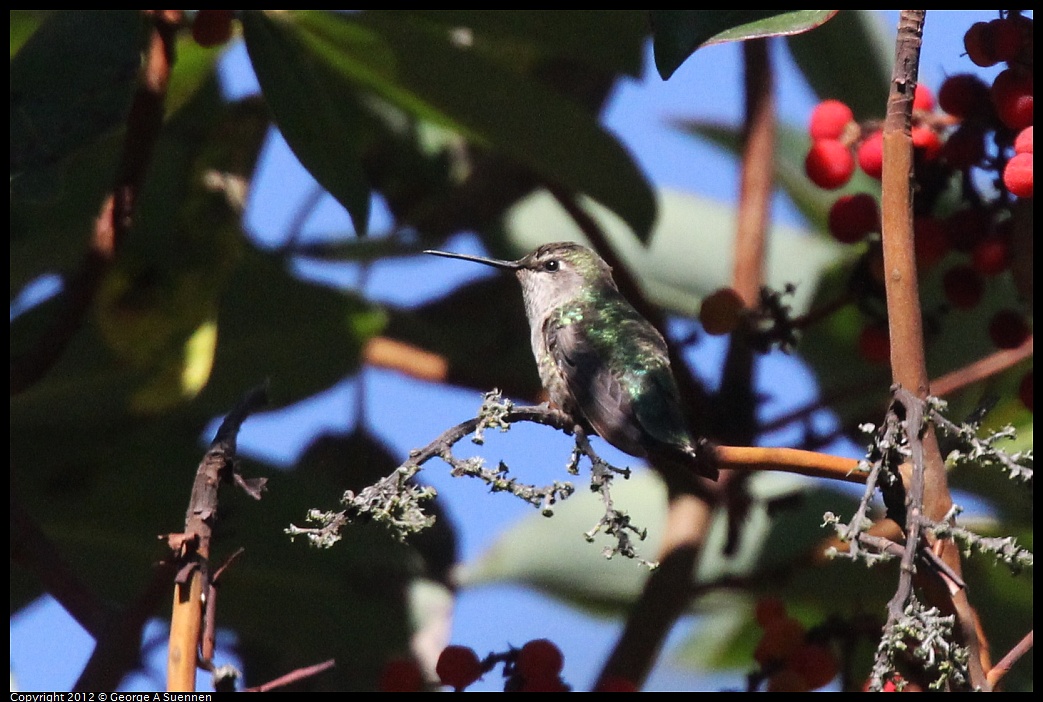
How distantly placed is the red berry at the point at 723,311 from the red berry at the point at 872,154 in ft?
0.86

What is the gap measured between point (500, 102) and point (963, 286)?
2.74 feet

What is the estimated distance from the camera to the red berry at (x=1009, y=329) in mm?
1858

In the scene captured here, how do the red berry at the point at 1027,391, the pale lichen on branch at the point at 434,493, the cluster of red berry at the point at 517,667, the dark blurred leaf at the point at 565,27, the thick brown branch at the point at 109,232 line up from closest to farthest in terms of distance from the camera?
the pale lichen on branch at the point at 434,493 → the cluster of red berry at the point at 517,667 → the thick brown branch at the point at 109,232 → the red berry at the point at 1027,391 → the dark blurred leaf at the point at 565,27

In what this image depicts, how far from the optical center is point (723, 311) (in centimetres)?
182

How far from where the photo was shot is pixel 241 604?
229cm

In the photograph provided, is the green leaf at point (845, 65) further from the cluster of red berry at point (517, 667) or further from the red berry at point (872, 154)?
the cluster of red berry at point (517, 667)

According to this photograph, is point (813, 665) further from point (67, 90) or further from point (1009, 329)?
point (67, 90)

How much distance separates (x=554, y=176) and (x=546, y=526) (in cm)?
89

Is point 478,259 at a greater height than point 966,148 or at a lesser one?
greater

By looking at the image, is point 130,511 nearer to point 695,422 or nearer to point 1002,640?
point 695,422

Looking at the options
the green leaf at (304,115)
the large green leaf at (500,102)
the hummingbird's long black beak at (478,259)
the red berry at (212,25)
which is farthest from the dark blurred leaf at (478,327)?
the red berry at (212,25)

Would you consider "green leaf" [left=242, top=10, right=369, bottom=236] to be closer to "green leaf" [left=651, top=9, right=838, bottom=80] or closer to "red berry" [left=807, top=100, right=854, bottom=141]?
"green leaf" [left=651, top=9, right=838, bottom=80]

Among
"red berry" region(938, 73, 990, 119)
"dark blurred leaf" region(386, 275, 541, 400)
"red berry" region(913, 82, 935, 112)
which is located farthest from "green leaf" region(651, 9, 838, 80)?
"dark blurred leaf" region(386, 275, 541, 400)

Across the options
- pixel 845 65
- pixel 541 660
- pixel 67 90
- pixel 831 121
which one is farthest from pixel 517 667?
pixel 845 65
